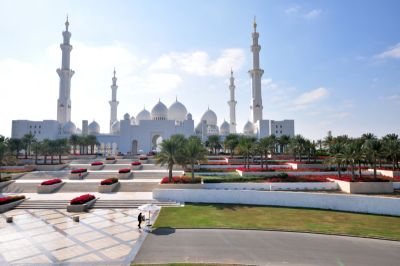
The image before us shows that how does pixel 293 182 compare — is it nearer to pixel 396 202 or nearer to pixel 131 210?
pixel 396 202

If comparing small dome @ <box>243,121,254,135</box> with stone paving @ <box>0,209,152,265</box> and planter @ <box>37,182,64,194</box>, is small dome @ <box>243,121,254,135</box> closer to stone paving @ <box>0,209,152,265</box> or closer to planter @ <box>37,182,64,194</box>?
planter @ <box>37,182,64,194</box>

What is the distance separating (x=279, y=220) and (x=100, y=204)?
13141 millimetres

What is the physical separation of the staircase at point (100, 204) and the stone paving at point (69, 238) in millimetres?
1580

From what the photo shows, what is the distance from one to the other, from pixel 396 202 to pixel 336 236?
8.57 m

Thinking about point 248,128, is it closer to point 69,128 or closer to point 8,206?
point 69,128

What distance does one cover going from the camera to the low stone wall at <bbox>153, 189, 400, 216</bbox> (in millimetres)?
19359

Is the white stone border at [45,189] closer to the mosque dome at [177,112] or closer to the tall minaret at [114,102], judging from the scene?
the mosque dome at [177,112]

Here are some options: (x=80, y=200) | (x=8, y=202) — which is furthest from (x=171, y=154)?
(x=8, y=202)

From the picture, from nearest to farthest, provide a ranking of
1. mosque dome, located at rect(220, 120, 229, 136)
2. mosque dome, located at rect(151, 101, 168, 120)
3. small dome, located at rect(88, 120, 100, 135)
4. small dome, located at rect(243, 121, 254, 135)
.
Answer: mosque dome, located at rect(151, 101, 168, 120) < small dome, located at rect(243, 121, 254, 135) < small dome, located at rect(88, 120, 100, 135) < mosque dome, located at rect(220, 120, 229, 136)

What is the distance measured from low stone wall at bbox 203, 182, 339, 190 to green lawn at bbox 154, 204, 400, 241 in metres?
4.38

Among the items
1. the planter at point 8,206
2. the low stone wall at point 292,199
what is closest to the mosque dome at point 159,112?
the low stone wall at point 292,199

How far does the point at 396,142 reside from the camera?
29.8 meters

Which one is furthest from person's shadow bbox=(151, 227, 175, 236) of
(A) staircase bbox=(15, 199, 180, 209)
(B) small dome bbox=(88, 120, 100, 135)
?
(B) small dome bbox=(88, 120, 100, 135)

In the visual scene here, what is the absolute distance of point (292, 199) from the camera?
69.5ft
